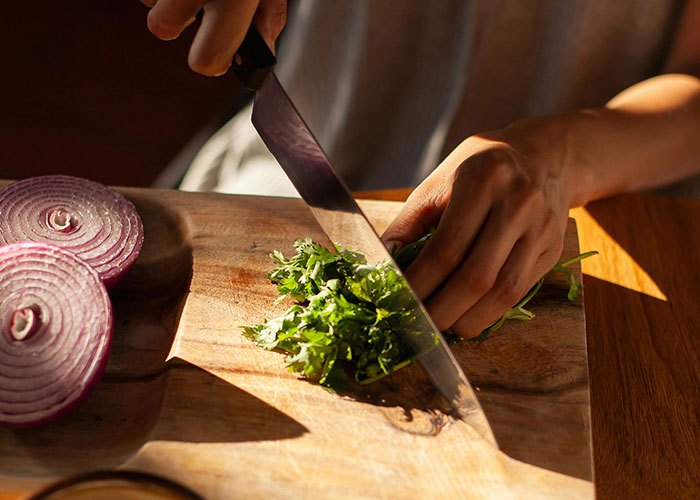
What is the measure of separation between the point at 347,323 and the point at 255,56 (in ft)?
1.81

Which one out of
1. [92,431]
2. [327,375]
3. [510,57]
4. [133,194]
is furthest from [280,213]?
[510,57]

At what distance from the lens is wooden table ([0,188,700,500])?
4.20 ft

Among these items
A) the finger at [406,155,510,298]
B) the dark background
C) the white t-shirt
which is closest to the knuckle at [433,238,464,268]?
the finger at [406,155,510,298]

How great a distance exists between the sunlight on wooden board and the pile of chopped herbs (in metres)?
→ 0.38

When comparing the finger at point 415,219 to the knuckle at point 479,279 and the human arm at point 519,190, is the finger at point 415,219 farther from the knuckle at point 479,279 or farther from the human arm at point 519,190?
the knuckle at point 479,279

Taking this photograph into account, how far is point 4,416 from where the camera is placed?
4.06ft

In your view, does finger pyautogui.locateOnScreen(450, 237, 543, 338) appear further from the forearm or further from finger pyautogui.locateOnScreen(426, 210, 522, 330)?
the forearm

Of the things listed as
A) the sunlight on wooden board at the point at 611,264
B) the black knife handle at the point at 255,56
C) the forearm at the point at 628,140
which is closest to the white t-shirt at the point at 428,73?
the forearm at the point at 628,140

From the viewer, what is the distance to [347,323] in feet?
4.35

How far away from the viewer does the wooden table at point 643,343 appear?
4.20 feet

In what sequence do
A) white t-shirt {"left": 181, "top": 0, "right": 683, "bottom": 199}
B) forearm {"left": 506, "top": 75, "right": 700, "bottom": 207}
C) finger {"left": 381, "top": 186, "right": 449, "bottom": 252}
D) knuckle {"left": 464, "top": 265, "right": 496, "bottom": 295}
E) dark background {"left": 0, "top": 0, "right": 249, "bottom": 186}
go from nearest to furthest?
knuckle {"left": 464, "top": 265, "right": 496, "bottom": 295} < finger {"left": 381, "top": 186, "right": 449, "bottom": 252} < forearm {"left": 506, "top": 75, "right": 700, "bottom": 207} < white t-shirt {"left": 181, "top": 0, "right": 683, "bottom": 199} < dark background {"left": 0, "top": 0, "right": 249, "bottom": 186}

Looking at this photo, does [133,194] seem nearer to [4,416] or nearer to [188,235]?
[188,235]

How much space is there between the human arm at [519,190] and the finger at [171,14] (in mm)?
595

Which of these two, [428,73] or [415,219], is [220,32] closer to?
[415,219]
